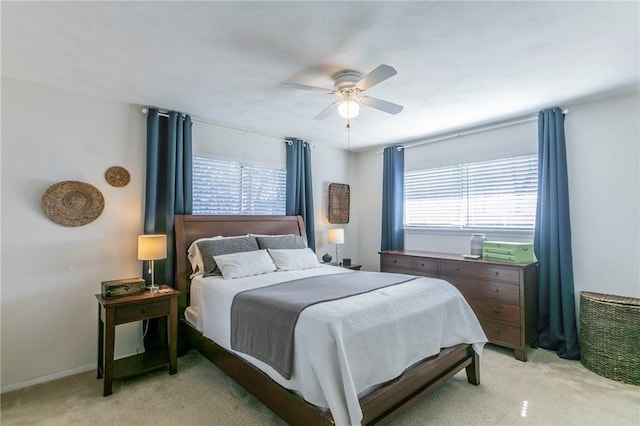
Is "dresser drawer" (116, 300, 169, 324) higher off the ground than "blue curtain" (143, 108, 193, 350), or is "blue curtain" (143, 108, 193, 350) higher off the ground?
"blue curtain" (143, 108, 193, 350)

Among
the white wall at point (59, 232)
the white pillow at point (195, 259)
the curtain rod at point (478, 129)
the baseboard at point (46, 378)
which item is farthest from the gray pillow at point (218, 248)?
the curtain rod at point (478, 129)

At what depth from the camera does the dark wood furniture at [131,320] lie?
250 centimetres

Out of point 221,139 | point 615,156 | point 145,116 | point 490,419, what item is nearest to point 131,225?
point 145,116

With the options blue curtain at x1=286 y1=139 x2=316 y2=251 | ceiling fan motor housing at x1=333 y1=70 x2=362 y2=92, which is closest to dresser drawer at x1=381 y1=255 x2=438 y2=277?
blue curtain at x1=286 y1=139 x2=316 y2=251

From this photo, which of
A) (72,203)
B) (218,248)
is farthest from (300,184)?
(72,203)

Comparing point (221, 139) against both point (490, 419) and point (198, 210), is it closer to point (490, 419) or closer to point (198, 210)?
point (198, 210)

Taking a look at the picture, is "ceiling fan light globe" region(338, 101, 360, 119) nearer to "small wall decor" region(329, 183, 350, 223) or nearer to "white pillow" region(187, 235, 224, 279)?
"white pillow" region(187, 235, 224, 279)

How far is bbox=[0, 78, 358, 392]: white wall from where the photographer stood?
8.58 ft

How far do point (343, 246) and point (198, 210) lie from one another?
2523 millimetres

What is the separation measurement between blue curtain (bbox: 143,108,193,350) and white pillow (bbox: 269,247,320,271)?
1114 mm

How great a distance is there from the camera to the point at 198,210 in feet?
12.3

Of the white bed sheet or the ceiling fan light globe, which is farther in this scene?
the ceiling fan light globe

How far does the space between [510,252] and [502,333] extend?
0.85 metres

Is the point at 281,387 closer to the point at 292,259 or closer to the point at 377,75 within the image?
the point at 292,259
